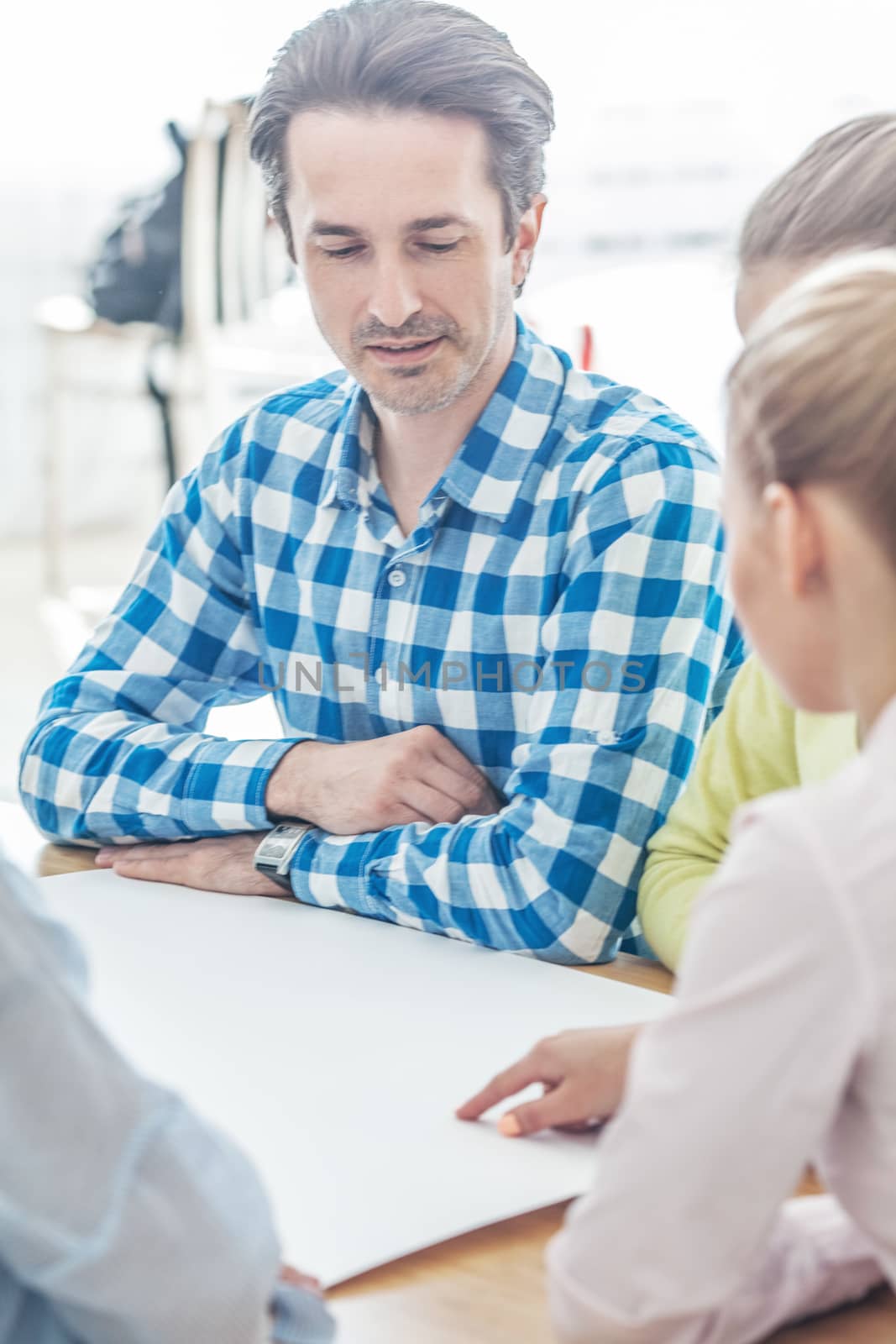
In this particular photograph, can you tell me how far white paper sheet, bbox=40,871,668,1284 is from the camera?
2.41 feet

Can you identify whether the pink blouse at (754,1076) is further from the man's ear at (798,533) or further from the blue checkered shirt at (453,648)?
the blue checkered shirt at (453,648)

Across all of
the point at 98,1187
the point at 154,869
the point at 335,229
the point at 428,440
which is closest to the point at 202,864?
the point at 154,869

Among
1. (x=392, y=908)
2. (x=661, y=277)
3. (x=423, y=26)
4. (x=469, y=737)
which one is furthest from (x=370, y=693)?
(x=661, y=277)

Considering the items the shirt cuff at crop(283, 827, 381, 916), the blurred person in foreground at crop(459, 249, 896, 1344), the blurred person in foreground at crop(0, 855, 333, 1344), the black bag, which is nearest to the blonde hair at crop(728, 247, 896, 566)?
the blurred person in foreground at crop(459, 249, 896, 1344)

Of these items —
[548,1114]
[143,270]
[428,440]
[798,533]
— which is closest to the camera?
[798,533]

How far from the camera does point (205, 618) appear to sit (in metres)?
1.41

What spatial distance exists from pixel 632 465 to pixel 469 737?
267mm

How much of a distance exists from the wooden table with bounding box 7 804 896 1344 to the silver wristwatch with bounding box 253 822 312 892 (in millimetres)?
495

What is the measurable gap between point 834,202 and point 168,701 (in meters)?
0.76

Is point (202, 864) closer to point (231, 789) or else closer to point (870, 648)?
point (231, 789)

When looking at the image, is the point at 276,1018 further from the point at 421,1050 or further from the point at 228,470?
the point at 228,470

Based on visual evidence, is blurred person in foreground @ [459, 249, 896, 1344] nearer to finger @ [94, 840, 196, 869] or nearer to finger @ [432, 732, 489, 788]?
finger @ [432, 732, 489, 788]

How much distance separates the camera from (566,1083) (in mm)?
801

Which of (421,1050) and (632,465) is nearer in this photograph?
(421,1050)
